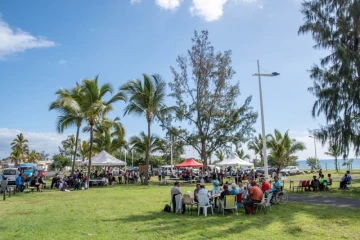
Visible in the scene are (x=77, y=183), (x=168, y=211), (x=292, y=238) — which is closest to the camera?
(x=292, y=238)

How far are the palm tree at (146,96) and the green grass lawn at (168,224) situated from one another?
17.1 metres

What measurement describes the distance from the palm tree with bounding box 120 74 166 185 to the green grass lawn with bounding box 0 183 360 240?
672 inches

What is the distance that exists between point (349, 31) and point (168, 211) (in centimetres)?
1649

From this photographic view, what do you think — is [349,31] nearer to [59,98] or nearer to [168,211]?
[168,211]

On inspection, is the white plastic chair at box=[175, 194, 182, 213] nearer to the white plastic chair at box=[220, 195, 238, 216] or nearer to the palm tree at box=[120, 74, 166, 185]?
the white plastic chair at box=[220, 195, 238, 216]

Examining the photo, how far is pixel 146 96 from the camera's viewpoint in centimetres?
2880

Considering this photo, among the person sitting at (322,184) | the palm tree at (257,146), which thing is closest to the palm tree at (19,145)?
the palm tree at (257,146)

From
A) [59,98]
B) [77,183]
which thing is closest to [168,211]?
[77,183]

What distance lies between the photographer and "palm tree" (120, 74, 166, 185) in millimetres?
28828

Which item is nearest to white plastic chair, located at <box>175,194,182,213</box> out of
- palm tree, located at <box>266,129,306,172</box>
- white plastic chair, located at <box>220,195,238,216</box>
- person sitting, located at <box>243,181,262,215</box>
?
white plastic chair, located at <box>220,195,238,216</box>

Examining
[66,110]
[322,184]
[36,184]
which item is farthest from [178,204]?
[66,110]

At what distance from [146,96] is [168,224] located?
2030cm

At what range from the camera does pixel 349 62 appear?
18984 millimetres

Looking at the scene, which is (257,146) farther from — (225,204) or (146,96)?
(225,204)
